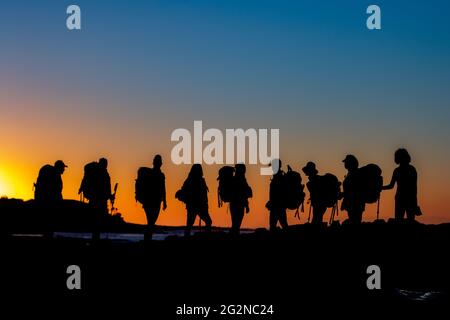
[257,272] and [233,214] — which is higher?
[233,214]

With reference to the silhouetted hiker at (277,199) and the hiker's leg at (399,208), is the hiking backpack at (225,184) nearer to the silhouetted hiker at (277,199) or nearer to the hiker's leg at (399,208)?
the silhouetted hiker at (277,199)

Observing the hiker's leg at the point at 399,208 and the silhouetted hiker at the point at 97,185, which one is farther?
the silhouetted hiker at the point at 97,185

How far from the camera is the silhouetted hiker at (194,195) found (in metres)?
20.8

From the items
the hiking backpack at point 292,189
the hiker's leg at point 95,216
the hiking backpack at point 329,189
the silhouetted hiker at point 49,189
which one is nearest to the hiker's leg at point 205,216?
the hiking backpack at point 292,189

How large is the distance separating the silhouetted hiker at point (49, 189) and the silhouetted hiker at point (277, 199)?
649cm

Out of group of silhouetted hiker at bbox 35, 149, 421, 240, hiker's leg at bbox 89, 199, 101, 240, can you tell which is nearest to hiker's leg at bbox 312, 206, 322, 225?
group of silhouetted hiker at bbox 35, 149, 421, 240

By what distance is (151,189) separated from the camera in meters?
19.8

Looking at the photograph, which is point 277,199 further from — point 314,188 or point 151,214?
point 151,214

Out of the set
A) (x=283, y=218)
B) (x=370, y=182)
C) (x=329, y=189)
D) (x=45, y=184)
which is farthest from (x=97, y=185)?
(x=370, y=182)

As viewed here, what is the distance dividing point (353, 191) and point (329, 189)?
7.61 ft

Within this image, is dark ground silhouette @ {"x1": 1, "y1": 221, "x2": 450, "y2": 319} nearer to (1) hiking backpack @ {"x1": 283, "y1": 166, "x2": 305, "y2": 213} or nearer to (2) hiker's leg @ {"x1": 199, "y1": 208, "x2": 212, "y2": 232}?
(2) hiker's leg @ {"x1": 199, "y1": 208, "x2": 212, "y2": 232}

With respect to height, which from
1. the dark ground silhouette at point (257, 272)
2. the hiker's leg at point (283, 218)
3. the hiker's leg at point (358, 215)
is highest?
the hiker's leg at point (358, 215)
